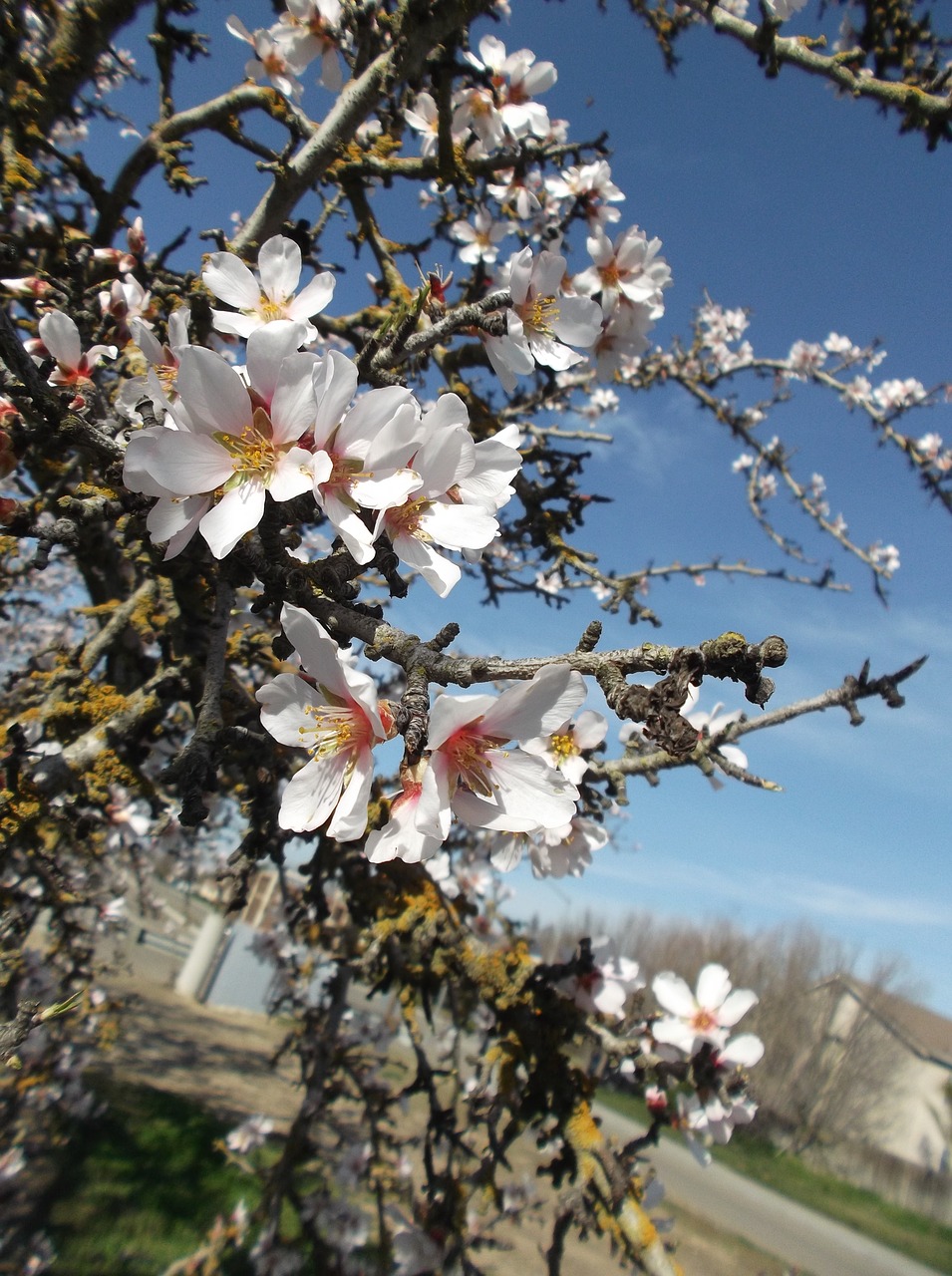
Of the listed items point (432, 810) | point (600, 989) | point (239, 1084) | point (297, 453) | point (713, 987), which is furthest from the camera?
point (239, 1084)

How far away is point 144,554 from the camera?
69.8 inches

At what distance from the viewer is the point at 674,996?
2.52 metres

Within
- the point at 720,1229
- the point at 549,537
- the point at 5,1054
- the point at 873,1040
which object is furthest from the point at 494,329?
the point at 873,1040

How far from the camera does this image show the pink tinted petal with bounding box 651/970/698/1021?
97.3 inches

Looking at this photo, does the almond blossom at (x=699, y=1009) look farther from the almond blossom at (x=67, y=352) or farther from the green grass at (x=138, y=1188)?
the green grass at (x=138, y=1188)

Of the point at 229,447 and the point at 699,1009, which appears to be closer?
the point at 229,447

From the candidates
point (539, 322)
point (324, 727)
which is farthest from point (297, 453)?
point (539, 322)

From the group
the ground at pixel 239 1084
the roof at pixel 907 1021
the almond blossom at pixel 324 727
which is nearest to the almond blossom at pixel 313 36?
the almond blossom at pixel 324 727

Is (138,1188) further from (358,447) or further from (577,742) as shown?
(358,447)

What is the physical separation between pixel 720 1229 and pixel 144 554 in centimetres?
1537

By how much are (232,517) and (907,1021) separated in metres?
40.8

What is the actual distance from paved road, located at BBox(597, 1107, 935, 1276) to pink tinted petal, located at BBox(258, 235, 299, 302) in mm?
13949

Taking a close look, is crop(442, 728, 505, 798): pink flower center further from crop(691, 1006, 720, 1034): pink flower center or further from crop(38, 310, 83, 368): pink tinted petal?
crop(691, 1006, 720, 1034): pink flower center

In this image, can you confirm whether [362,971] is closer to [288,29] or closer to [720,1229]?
[288,29]
